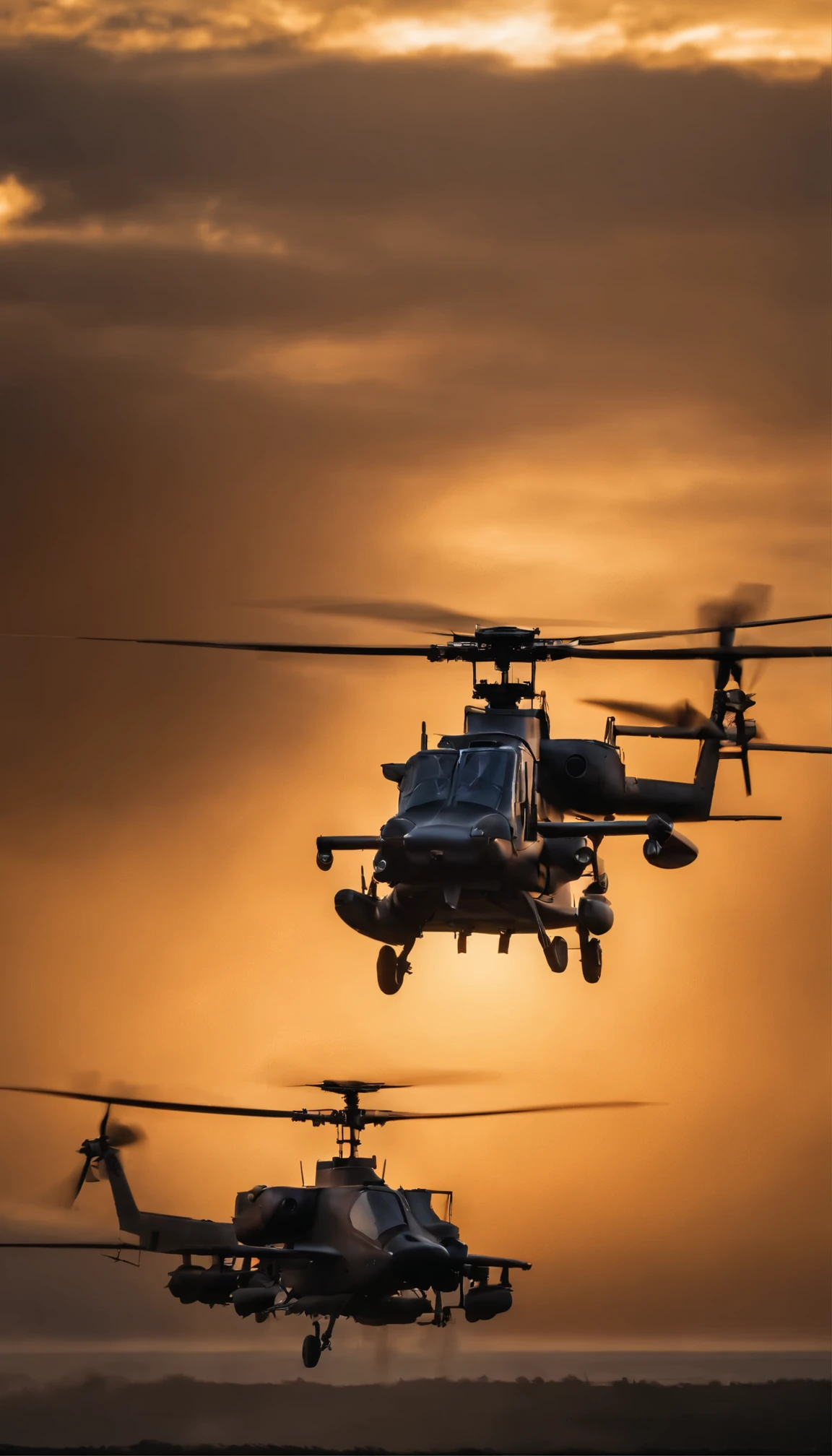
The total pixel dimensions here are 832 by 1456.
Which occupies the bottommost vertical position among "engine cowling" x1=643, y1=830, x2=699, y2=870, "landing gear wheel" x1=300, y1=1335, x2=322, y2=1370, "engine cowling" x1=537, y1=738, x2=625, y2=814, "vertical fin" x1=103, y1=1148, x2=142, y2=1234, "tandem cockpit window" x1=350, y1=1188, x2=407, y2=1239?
"landing gear wheel" x1=300, y1=1335, x2=322, y2=1370

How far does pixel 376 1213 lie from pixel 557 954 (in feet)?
32.8

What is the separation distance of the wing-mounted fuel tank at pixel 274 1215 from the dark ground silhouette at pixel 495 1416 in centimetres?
4798

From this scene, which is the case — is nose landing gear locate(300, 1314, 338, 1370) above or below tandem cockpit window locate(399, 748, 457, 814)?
below

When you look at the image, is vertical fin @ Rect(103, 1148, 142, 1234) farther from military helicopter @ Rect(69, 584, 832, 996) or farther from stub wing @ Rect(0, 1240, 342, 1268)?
military helicopter @ Rect(69, 584, 832, 996)

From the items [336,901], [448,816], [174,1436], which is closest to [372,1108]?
[336,901]

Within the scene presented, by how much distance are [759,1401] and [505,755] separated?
6672cm

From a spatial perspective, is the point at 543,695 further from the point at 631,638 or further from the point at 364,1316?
the point at 364,1316

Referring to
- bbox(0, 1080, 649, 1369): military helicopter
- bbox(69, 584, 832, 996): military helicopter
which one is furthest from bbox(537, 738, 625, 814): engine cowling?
bbox(0, 1080, 649, 1369): military helicopter

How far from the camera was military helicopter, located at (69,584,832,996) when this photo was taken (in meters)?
30.6

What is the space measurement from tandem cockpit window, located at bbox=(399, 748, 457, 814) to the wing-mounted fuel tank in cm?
1164

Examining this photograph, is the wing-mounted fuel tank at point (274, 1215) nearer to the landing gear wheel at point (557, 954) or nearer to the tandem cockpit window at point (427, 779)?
the landing gear wheel at point (557, 954)

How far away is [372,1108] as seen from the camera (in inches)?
1748

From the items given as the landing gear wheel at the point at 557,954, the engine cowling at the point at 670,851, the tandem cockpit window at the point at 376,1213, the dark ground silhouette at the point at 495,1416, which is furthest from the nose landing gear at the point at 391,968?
the dark ground silhouette at the point at 495,1416

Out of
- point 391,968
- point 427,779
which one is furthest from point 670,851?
point 391,968
